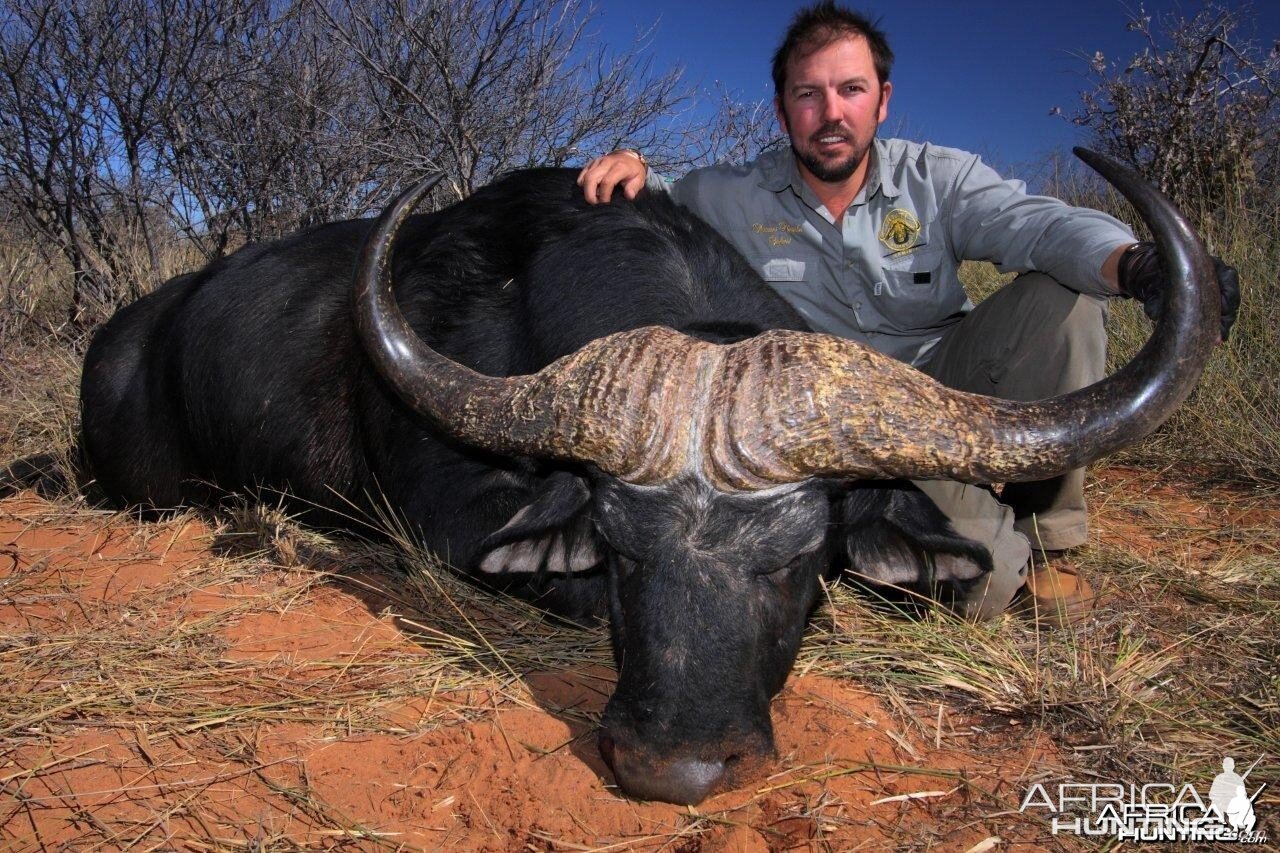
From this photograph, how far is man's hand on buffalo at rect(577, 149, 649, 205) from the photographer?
3.85 m

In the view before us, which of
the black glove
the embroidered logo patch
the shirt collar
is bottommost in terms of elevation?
the black glove

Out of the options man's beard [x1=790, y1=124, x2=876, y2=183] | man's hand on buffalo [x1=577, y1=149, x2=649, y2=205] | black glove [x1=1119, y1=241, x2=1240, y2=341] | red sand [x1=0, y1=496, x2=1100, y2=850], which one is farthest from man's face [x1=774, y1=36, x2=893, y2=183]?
red sand [x1=0, y1=496, x2=1100, y2=850]

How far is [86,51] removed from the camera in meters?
7.61

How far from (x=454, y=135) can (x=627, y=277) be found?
5.36 meters

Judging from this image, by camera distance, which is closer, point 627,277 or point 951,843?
point 951,843

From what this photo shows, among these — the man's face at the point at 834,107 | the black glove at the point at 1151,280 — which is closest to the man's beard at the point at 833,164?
the man's face at the point at 834,107

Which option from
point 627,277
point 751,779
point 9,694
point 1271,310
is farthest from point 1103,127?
point 9,694

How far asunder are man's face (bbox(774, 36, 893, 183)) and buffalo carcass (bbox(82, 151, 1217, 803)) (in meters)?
1.04

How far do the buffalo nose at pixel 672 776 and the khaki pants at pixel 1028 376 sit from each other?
169 cm

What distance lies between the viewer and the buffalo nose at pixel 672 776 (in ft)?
7.34

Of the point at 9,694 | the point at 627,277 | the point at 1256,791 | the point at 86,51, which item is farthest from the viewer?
the point at 86,51

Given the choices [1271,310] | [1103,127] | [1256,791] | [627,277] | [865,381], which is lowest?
[1256,791]

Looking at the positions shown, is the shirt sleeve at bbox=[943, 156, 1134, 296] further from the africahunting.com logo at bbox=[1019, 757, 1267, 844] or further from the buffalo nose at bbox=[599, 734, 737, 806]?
the buffalo nose at bbox=[599, 734, 737, 806]

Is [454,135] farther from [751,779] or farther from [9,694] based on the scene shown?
[751,779]
